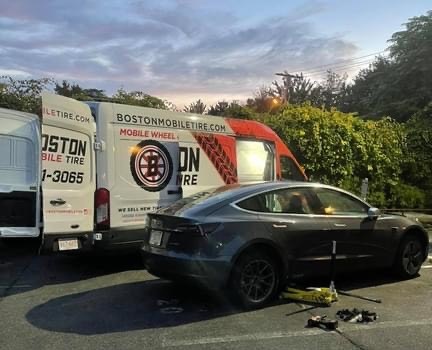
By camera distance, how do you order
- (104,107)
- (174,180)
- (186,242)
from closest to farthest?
(186,242) < (104,107) < (174,180)

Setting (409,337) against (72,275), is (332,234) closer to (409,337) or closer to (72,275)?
(409,337)

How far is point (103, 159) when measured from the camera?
750cm

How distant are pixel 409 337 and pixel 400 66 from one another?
3351 centimetres

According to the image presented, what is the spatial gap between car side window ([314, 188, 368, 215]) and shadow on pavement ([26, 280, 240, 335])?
1.91 meters

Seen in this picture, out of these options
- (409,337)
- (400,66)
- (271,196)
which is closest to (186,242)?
(271,196)

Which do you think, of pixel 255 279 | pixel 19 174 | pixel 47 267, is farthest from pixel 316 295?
pixel 19 174

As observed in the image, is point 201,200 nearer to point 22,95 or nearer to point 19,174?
point 19,174

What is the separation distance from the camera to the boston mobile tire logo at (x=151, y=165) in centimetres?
782

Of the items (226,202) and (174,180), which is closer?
(226,202)

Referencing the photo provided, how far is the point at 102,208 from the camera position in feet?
24.5

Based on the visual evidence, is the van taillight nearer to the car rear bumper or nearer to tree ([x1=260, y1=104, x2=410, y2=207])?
the car rear bumper

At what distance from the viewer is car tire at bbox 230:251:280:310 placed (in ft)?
19.2

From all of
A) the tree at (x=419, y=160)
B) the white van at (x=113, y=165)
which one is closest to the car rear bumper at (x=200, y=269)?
the white van at (x=113, y=165)

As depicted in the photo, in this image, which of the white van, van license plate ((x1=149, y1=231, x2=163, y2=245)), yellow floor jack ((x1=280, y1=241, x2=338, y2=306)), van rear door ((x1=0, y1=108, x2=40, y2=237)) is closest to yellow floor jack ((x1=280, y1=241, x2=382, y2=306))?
yellow floor jack ((x1=280, y1=241, x2=338, y2=306))
